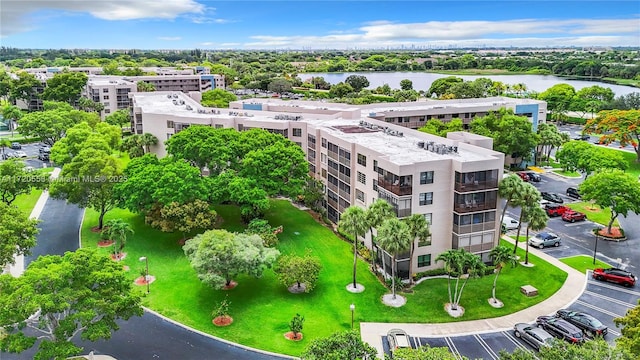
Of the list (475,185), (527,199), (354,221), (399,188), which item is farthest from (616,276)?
(354,221)

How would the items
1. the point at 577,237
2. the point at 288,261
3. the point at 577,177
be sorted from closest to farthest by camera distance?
the point at 288,261, the point at 577,237, the point at 577,177

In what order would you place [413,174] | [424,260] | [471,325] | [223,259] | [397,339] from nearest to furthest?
[397,339] → [471,325] → [223,259] → [413,174] → [424,260]

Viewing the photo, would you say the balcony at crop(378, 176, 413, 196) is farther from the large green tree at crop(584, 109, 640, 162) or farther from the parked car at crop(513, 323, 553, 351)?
the large green tree at crop(584, 109, 640, 162)

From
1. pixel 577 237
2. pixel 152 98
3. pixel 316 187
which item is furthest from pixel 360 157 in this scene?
pixel 152 98

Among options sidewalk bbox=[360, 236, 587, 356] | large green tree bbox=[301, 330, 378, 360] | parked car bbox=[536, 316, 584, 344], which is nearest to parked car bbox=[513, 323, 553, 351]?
parked car bbox=[536, 316, 584, 344]

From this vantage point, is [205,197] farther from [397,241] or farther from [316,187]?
[397,241]

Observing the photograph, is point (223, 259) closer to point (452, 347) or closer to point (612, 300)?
point (452, 347)
